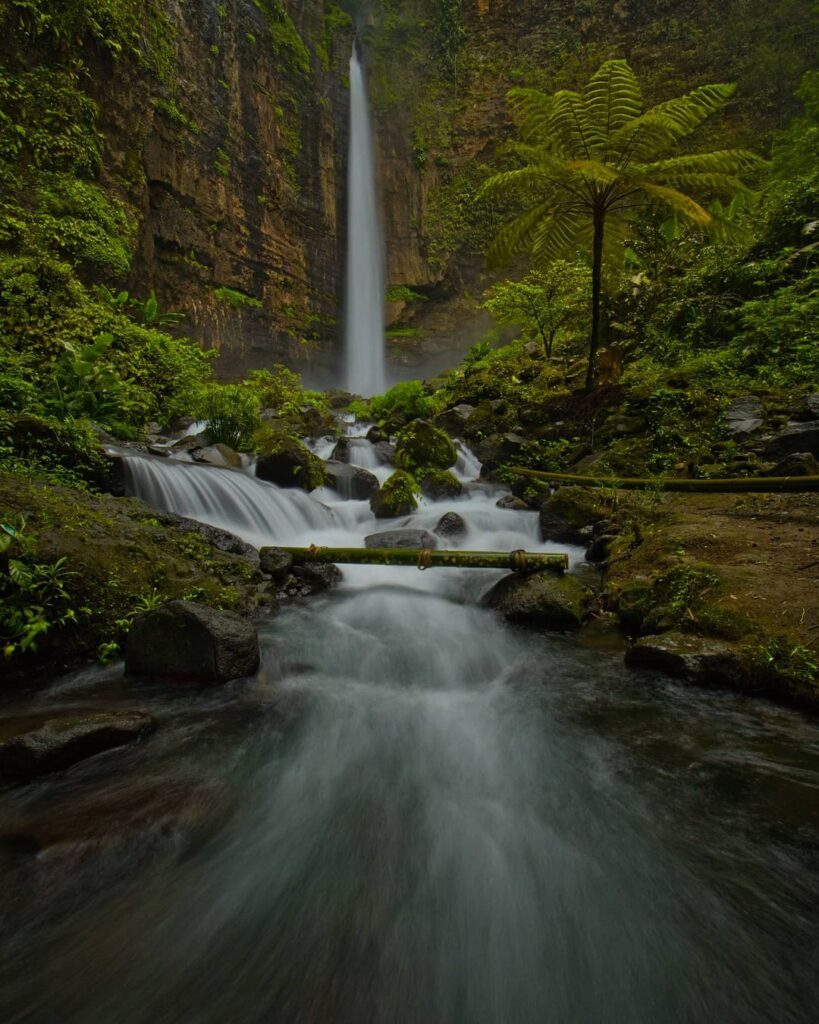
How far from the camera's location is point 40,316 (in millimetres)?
7062

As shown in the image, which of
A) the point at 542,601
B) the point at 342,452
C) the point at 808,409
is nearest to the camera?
the point at 542,601

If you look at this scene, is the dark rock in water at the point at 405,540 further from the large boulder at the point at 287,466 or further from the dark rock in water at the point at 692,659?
the dark rock in water at the point at 692,659

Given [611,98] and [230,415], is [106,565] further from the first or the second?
[611,98]

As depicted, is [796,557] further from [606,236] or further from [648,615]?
[606,236]

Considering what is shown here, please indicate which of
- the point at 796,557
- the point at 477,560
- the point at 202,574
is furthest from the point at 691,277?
the point at 202,574

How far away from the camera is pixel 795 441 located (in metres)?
5.16

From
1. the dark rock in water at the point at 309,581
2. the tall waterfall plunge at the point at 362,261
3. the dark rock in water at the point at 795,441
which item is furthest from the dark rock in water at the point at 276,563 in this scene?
the tall waterfall plunge at the point at 362,261

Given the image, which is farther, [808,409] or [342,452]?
[342,452]

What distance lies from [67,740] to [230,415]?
7003 millimetres

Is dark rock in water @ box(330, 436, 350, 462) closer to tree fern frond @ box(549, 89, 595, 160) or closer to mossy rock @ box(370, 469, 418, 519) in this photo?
mossy rock @ box(370, 469, 418, 519)

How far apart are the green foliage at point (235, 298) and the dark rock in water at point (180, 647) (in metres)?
17.3

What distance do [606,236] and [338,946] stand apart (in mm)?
9158

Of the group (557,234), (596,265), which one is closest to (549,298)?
(557,234)

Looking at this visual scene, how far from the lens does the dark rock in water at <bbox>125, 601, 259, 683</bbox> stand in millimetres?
2785
